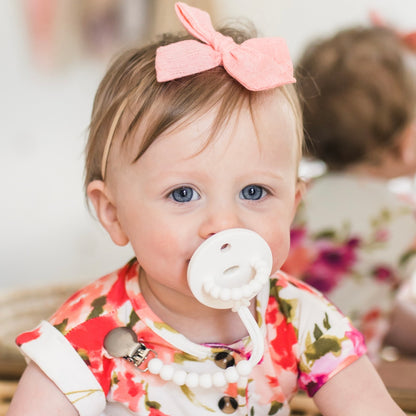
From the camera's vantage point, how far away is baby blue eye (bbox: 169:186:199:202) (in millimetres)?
663

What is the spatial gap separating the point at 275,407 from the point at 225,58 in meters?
0.41

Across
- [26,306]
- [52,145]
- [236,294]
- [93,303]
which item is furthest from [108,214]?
A: [52,145]

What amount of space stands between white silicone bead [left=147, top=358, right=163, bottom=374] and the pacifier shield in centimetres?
12

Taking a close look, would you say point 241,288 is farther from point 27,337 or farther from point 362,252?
point 362,252

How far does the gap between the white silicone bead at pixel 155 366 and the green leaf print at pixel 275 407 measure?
0.50 ft

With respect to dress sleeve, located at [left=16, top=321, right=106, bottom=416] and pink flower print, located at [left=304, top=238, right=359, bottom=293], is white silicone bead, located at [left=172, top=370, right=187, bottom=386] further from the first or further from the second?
pink flower print, located at [left=304, top=238, right=359, bottom=293]

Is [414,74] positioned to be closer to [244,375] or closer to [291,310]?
[291,310]

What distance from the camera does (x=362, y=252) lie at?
1360 mm

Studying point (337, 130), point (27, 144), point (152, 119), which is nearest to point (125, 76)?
point (152, 119)

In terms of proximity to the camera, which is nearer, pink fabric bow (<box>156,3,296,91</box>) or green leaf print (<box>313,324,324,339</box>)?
pink fabric bow (<box>156,3,296,91</box>)

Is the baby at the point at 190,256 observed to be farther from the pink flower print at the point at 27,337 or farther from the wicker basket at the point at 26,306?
the wicker basket at the point at 26,306

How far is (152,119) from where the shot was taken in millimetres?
667

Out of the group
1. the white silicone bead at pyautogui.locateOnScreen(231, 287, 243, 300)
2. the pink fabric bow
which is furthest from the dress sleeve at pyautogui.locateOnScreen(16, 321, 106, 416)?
the pink fabric bow

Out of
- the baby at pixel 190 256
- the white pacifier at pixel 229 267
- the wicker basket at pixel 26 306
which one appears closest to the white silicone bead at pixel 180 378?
the baby at pixel 190 256
